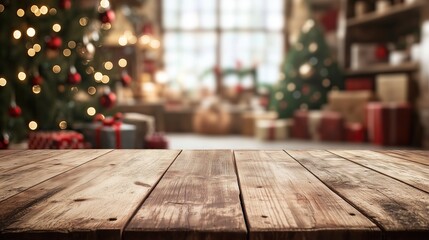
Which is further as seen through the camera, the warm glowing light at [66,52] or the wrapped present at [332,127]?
the wrapped present at [332,127]

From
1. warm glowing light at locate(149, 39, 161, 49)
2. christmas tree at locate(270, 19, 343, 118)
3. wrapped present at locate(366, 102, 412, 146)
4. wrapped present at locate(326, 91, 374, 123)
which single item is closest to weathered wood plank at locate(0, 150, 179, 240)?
wrapped present at locate(366, 102, 412, 146)

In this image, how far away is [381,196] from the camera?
2.72ft

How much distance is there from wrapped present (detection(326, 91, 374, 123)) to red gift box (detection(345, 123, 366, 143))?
14 centimetres

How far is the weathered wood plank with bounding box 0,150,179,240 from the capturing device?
2.08ft

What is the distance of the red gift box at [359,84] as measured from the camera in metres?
6.08

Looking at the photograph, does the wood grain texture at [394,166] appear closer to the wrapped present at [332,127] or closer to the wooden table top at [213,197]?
the wooden table top at [213,197]

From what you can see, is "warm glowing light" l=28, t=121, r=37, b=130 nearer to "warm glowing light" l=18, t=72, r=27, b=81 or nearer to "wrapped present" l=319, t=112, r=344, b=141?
"warm glowing light" l=18, t=72, r=27, b=81

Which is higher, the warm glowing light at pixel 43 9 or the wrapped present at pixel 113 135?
the warm glowing light at pixel 43 9

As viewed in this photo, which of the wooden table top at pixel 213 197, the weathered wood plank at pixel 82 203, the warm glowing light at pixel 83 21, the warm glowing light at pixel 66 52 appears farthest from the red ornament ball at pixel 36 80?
the weathered wood plank at pixel 82 203

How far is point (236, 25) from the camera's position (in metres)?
8.27

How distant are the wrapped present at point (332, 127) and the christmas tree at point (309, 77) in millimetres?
711

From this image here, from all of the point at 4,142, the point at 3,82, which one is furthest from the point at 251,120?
the point at 4,142

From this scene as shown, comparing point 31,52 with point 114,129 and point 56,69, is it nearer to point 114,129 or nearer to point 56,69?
point 56,69

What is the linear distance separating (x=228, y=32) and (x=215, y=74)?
753 millimetres
